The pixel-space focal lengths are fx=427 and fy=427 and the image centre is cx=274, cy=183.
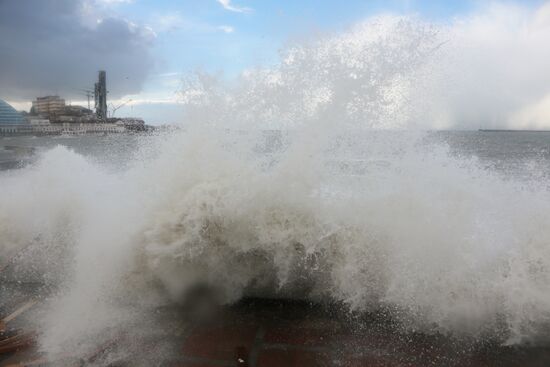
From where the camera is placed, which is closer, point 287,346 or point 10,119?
point 287,346

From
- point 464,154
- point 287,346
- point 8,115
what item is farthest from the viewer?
point 8,115

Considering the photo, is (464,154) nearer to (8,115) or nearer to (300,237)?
(300,237)

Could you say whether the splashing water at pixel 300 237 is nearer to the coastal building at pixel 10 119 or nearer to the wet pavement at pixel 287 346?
the wet pavement at pixel 287 346

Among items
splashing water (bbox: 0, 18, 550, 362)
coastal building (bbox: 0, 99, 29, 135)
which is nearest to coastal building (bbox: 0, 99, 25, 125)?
coastal building (bbox: 0, 99, 29, 135)

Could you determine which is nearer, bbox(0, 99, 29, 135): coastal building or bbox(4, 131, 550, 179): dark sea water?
bbox(4, 131, 550, 179): dark sea water

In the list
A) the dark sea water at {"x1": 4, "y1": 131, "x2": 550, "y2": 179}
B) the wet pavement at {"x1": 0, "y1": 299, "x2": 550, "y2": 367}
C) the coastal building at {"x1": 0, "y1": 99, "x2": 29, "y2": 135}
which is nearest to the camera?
the wet pavement at {"x1": 0, "y1": 299, "x2": 550, "y2": 367}

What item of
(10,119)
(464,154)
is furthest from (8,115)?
(464,154)

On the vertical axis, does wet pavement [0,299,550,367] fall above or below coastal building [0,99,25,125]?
below

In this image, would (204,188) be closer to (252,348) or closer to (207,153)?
(207,153)

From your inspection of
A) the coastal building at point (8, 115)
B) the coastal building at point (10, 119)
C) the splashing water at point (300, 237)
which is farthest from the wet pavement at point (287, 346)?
the coastal building at point (8, 115)

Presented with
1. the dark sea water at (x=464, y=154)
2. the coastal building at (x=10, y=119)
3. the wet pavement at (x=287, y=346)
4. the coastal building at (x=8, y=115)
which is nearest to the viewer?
the wet pavement at (x=287, y=346)

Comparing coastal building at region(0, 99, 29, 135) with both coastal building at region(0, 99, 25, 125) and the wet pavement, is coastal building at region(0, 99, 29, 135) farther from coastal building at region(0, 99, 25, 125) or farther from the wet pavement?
the wet pavement

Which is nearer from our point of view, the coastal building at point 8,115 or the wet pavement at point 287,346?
the wet pavement at point 287,346

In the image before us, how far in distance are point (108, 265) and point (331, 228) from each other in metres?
2.81
